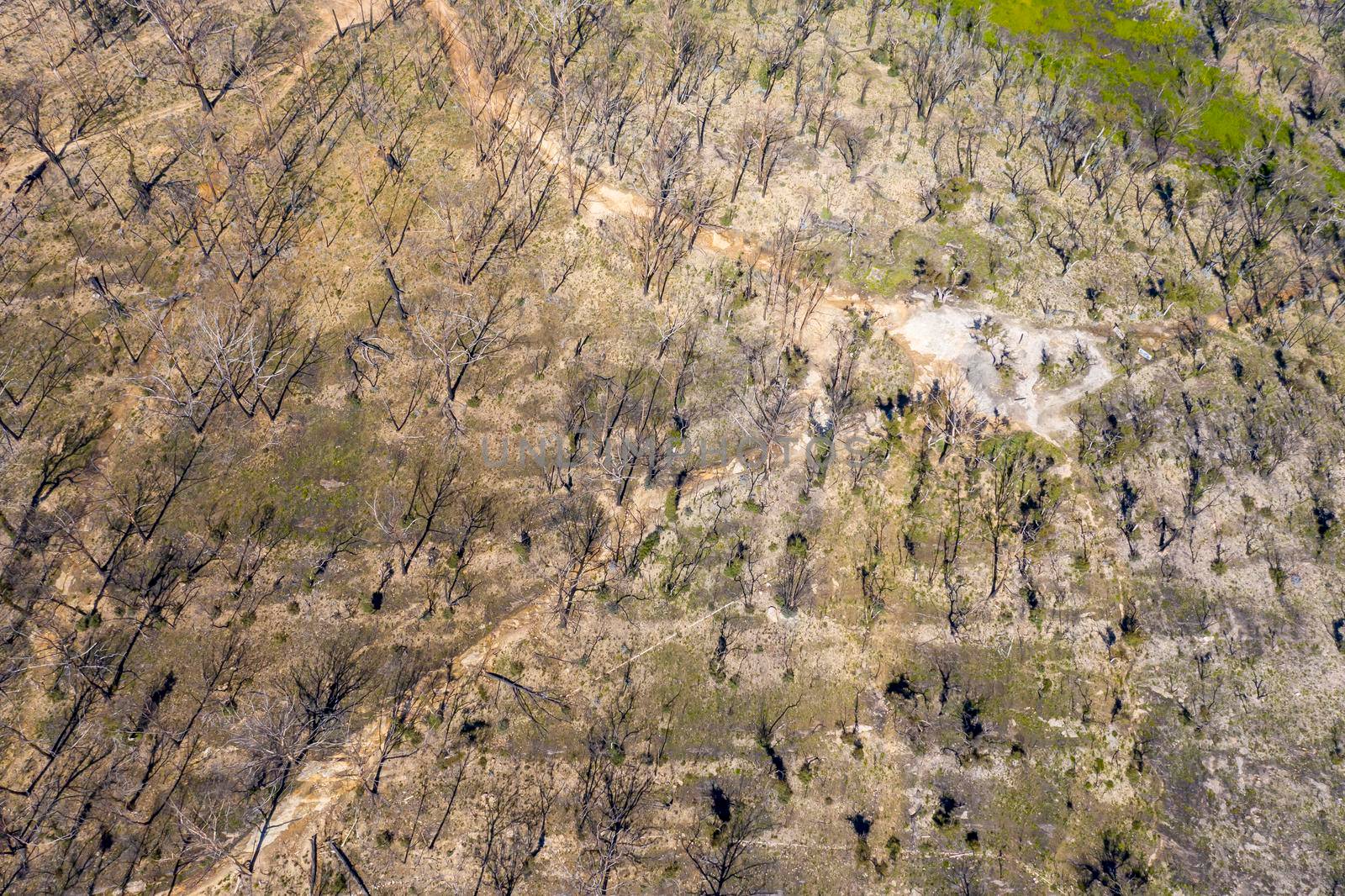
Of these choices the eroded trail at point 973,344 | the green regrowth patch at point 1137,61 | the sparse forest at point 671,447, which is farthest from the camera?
the green regrowth patch at point 1137,61

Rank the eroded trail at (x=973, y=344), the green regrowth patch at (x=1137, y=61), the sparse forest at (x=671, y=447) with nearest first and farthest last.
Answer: the sparse forest at (x=671, y=447)
the eroded trail at (x=973, y=344)
the green regrowth patch at (x=1137, y=61)

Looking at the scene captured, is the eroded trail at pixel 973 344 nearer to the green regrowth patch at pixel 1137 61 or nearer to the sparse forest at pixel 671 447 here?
the sparse forest at pixel 671 447

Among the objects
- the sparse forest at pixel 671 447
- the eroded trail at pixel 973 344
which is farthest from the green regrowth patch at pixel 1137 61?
the eroded trail at pixel 973 344

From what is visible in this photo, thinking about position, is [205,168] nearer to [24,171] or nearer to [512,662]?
[24,171]

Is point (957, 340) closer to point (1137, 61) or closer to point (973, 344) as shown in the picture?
point (973, 344)

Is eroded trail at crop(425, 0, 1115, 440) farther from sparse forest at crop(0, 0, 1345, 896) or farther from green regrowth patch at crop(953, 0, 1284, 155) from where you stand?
green regrowth patch at crop(953, 0, 1284, 155)

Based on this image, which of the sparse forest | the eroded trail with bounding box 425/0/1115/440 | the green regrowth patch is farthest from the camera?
the green regrowth patch

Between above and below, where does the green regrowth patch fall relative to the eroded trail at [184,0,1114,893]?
above

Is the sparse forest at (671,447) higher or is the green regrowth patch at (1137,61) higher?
the green regrowth patch at (1137,61)

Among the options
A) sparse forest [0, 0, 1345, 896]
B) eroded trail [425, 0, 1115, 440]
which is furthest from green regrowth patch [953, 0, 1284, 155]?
eroded trail [425, 0, 1115, 440]
